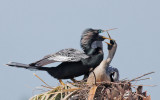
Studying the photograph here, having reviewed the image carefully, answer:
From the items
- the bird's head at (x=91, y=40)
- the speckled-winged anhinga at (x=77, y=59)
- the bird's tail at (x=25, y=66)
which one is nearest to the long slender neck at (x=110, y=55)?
the speckled-winged anhinga at (x=77, y=59)

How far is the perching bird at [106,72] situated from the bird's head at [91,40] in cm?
27

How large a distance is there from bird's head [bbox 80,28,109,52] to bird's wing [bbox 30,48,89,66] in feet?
0.47

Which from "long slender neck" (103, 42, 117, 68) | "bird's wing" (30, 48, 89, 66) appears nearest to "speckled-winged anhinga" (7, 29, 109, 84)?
"bird's wing" (30, 48, 89, 66)

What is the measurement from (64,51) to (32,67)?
2.04 feet

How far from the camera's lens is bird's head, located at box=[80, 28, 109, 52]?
6.66m

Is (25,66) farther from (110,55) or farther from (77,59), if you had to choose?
(110,55)

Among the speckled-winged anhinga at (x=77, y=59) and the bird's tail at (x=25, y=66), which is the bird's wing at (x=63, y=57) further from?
the bird's tail at (x=25, y=66)

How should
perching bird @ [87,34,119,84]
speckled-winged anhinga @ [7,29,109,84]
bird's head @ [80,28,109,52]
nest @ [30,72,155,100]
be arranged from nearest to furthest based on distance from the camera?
nest @ [30,72,155,100]
perching bird @ [87,34,119,84]
speckled-winged anhinga @ [7,29,109,84]
bird's head @ [80,28,109,52]

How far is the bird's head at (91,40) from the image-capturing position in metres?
6.66

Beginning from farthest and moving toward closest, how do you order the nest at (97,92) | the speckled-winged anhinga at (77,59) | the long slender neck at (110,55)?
the speckled-winged anhinga at (77,59) < the long slender neck at (110,55) < the nest at (97,92)

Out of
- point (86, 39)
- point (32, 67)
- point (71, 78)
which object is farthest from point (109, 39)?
point (32, 67)

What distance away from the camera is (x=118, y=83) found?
5750 millimetres

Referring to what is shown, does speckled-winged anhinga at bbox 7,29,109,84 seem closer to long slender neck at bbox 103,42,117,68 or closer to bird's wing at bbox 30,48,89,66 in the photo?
bird's wing at bbox 30,48,89,66

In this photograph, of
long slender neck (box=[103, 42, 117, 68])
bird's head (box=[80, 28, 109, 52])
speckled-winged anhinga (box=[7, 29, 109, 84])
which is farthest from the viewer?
bird's head (box=[80, 28, 109, 52])
